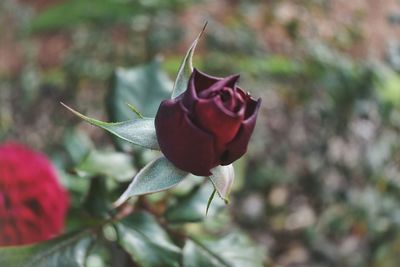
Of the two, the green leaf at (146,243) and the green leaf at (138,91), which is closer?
the green leaf at (146,243)

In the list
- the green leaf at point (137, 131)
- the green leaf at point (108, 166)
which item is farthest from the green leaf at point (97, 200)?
the green leaf at point (137, 131)

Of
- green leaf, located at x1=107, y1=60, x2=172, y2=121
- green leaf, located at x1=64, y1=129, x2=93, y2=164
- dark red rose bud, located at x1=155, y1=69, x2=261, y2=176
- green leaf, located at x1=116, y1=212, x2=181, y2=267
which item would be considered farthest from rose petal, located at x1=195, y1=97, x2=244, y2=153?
green leaf, located at x1=64, y1=129, x2=93, y2=164

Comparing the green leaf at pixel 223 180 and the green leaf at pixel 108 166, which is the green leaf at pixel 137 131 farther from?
the green leaf at pixel 108 166

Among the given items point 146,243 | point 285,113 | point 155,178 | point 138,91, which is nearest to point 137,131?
point 155,178

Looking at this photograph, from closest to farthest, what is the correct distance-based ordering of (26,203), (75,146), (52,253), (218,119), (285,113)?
(218,119), (52,253), (26,203), (75,146), (285,113)

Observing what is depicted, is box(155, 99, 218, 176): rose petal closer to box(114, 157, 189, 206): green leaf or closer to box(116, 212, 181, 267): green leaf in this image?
box(114, 157, 189, 206): green leaf

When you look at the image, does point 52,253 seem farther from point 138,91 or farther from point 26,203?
point 138,91
